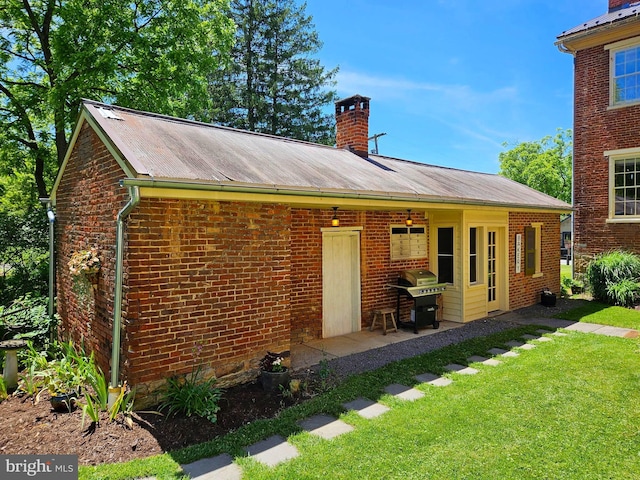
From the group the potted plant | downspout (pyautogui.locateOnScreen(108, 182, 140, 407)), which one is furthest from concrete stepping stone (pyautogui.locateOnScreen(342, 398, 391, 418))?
downspout (pyautogui.locateOnScreen(108, 182, 140, 407))

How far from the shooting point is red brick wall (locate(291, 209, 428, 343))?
7270 mm

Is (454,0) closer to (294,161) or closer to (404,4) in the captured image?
(404,4)

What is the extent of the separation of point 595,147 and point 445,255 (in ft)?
24.6

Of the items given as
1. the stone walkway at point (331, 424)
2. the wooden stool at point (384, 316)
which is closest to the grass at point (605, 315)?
the stone walkway at point (331, 424)

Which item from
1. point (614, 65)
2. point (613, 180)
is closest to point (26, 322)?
point (613, 180)

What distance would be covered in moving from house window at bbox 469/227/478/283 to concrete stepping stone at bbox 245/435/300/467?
6816 millimetres

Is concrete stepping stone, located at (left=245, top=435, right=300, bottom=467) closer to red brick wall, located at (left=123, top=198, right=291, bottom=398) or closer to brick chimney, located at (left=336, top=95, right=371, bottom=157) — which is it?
red brick wall, located at (left=123, top=198, right=291, bottom=398)

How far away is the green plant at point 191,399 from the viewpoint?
14.0ft

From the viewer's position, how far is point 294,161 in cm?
676

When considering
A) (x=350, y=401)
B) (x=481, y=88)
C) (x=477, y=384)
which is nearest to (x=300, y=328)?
(x=350, y=401)

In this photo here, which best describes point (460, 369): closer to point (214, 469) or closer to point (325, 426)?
point (325, 426)

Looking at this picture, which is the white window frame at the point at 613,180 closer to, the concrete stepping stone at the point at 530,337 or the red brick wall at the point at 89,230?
the concrete stepping stone at the point at 530,337

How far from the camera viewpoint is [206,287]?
4.86 m

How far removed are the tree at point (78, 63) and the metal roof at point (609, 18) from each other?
11698 millimetres
